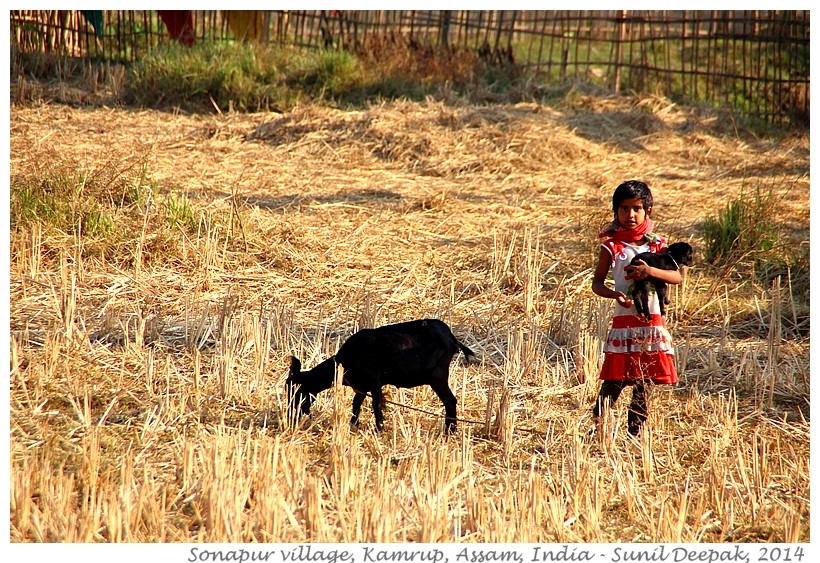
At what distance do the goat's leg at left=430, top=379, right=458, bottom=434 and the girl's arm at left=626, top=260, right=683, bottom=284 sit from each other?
2.94 ft

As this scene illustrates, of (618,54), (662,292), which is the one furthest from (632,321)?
(618,54)

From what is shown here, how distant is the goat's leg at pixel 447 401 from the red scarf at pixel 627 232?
3.11 ft

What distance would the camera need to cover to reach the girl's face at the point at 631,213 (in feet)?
13.0

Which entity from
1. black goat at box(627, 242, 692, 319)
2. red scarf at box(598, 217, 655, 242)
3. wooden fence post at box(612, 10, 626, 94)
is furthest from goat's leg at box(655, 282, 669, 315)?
wooden fence post at box(612, 10, 626, 94)

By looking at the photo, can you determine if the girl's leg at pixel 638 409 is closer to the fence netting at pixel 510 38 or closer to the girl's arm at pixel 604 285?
the girl's arm at pixel 604 285

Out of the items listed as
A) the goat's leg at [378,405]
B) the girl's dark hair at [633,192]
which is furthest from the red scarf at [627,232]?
the goat's leg at [378,405]

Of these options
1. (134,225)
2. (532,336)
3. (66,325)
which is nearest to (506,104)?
(134,225)

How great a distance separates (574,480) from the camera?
3602mm

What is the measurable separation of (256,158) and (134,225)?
112 inches

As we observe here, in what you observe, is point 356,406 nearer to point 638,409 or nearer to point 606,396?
point 606,396

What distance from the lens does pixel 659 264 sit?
3.88m

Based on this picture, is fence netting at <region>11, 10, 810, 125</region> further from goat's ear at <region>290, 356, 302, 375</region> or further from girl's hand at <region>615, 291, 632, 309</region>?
goat's ear at <region>290, 356, 302, 375</region>

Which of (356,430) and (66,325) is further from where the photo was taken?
(66,325)
